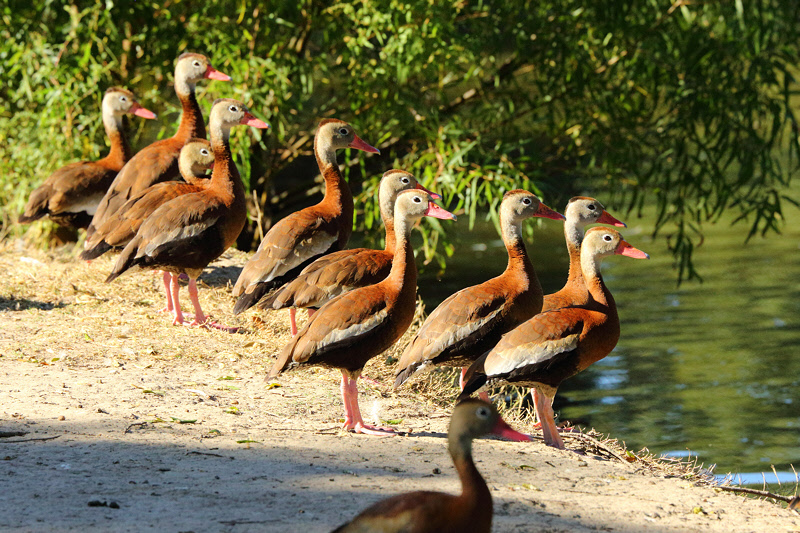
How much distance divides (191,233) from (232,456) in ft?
8.57

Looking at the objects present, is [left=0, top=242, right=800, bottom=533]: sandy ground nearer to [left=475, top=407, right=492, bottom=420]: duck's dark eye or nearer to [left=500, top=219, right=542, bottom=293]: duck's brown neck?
[left=475, top=407, right=492, bottom=420]: duck's dark eye

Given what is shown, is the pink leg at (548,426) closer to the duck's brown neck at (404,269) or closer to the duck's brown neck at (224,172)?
the duck's brown neck at (404,269)

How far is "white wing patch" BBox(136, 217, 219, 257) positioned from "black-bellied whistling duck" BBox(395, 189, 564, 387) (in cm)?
212

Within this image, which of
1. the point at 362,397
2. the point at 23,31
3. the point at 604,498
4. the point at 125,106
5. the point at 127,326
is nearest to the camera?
the point at 604,498

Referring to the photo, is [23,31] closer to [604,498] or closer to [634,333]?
[634,333]

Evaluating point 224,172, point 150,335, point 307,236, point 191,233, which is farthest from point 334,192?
point 150,335

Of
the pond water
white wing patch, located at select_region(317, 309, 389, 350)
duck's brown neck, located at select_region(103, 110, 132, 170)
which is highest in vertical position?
duck's brown neck, located at select_region(103, 110, 132, 170)

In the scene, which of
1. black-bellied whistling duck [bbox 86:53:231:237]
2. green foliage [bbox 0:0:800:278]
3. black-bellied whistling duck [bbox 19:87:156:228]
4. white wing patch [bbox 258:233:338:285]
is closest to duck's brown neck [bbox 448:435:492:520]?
white wing patch [bbox 258:233:338:285]

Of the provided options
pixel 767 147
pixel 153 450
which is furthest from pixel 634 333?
pixel 153 450

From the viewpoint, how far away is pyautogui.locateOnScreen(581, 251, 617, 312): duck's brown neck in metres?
5.45

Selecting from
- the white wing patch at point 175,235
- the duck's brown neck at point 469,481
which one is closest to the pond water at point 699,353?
the white wing patch at point 175,235

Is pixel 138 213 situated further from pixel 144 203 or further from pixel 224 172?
pixel 224 172

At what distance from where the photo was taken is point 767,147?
9328mm

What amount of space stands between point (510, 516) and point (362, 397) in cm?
201
